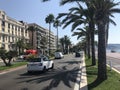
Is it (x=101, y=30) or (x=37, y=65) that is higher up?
(x=101, y=30)

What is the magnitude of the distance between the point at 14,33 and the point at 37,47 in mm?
42817

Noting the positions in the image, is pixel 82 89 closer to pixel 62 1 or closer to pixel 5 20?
pixel 62 1

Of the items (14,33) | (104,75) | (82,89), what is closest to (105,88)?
(82,89)

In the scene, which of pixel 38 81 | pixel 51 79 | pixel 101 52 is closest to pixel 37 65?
pixel 51 79

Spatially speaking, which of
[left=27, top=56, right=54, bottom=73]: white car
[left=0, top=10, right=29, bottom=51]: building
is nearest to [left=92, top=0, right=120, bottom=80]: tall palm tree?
[left=27, top=56, right=54, bottom=73]: white car

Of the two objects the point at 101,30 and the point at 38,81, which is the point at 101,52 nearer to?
the point at 101,30

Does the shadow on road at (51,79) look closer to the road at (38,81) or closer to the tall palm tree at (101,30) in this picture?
the road at (38,81)

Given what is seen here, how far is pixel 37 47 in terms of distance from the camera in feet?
473

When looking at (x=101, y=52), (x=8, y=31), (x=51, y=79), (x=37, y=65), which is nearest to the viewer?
(x=101, y=52)

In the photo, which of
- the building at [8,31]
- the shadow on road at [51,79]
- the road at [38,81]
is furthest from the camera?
the building at [8,31]

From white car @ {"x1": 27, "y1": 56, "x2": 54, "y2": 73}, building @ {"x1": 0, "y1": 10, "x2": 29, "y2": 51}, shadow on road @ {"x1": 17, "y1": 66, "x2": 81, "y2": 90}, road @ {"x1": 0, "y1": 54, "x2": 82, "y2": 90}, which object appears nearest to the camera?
road @ {"x1": 0, "y1": 54, "x2": 82, "y2": 90}

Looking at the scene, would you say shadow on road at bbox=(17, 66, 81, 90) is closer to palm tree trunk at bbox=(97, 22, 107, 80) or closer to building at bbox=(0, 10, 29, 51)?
palm tree trunk at bbox=(97, 22, 107, 80)

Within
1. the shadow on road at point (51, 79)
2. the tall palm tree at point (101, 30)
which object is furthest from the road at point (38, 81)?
the tall palm tree at point (101, 30)

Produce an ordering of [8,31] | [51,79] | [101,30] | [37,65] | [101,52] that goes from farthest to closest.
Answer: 1. [8,31]
2. [37,65]
3. [51,79]
4. [101,52]
5. [101,30]
